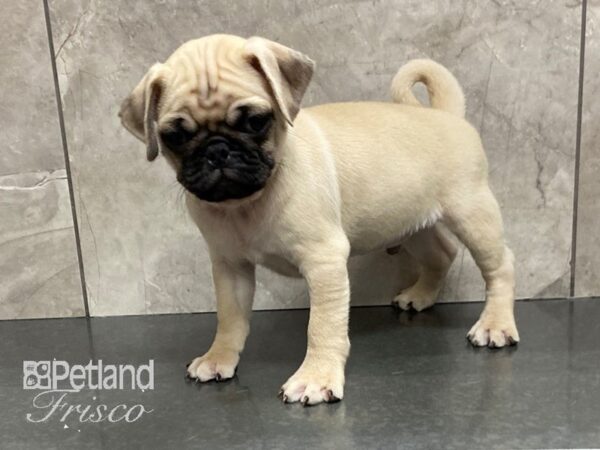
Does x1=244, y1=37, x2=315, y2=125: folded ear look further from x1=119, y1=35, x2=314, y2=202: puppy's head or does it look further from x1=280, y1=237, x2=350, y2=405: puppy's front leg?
x1=280, y1=237, x2=350, y2=405: puppy's front leg

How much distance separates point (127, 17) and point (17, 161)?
0.52 meters

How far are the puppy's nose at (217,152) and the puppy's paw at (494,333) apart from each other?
0.82 metres

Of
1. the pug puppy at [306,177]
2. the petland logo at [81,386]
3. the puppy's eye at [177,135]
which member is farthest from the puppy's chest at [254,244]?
the petland logo at [81,386]

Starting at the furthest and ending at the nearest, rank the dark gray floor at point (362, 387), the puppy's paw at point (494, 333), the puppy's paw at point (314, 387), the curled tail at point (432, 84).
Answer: the curled tail at point (432, 84) < the puppy's paw at point (494, 333) < the puppy's paw at point (314, 387) < the dark gray floor at point (362, 387)

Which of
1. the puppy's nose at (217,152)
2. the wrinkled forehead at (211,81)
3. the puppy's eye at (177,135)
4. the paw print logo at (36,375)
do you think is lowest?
the paw print logo at (36,375)

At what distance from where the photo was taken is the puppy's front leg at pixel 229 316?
159 cm

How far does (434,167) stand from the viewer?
1.74 m

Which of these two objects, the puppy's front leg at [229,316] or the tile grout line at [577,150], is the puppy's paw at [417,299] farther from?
the puppy's front leg at [229,316]

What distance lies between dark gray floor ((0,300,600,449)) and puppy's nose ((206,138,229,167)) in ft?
1.69

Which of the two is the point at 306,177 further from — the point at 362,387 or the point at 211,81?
the point at 362,387

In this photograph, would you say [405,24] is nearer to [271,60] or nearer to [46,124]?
[271,60]

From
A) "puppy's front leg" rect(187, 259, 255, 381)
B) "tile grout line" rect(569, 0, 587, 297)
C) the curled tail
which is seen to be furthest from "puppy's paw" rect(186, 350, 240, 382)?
"tile grout line" rect(569, 0, 587, 297)

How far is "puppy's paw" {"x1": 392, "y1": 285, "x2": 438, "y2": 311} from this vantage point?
6.66 ft

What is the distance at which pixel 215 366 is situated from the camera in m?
1.57
